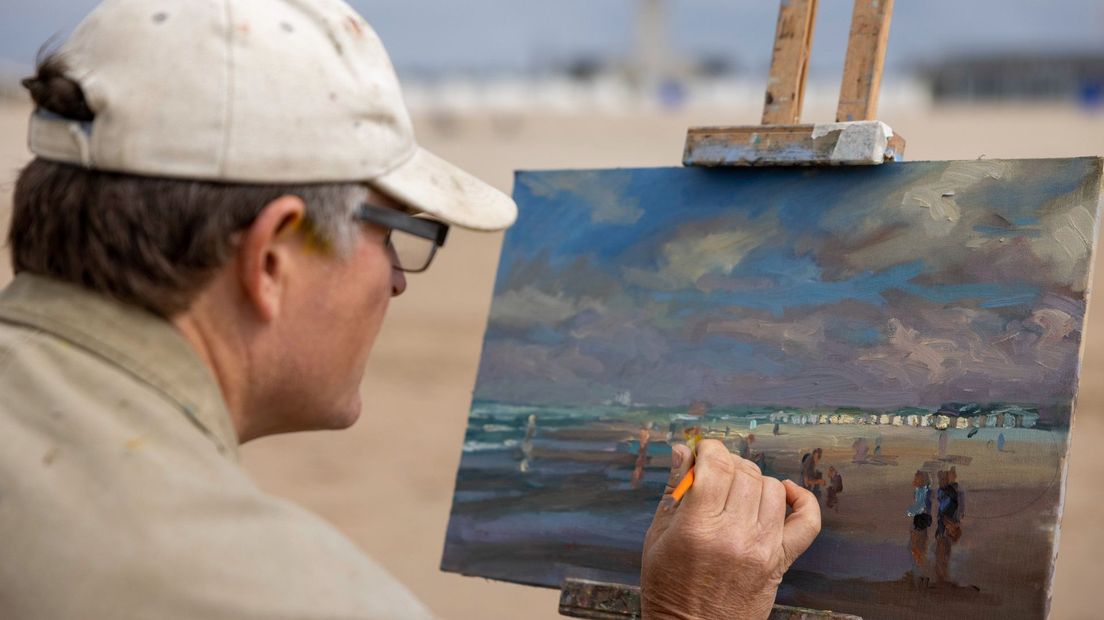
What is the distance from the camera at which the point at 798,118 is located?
2.28m

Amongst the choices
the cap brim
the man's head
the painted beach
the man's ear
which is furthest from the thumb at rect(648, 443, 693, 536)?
the man's ear

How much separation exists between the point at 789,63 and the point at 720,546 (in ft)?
3.35

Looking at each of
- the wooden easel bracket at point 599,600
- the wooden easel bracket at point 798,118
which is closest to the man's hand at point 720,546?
the wooden easel bracket at point 599,600

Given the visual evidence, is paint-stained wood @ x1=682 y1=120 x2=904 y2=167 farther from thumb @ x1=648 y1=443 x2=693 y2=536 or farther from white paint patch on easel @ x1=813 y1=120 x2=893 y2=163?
thumb @ x1=648 y1=443 x2=693 y2=536

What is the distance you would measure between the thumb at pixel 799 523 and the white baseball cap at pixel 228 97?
0.87 m

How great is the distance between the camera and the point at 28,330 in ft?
4.30

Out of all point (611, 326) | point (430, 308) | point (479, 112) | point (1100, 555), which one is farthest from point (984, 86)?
point (611, 326)

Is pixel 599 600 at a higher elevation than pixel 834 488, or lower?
Answer: lower

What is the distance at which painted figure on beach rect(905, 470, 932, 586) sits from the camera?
197 centimetres

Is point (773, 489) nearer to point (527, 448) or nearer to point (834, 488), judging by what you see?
point (834, 488)

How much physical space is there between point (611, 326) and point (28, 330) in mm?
1321

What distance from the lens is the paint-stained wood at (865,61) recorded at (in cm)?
217

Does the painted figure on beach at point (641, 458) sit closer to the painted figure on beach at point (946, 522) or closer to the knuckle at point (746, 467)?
the knuckle at point (746, 467)

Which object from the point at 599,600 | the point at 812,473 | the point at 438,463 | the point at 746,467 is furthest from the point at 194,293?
the point at 438,463
